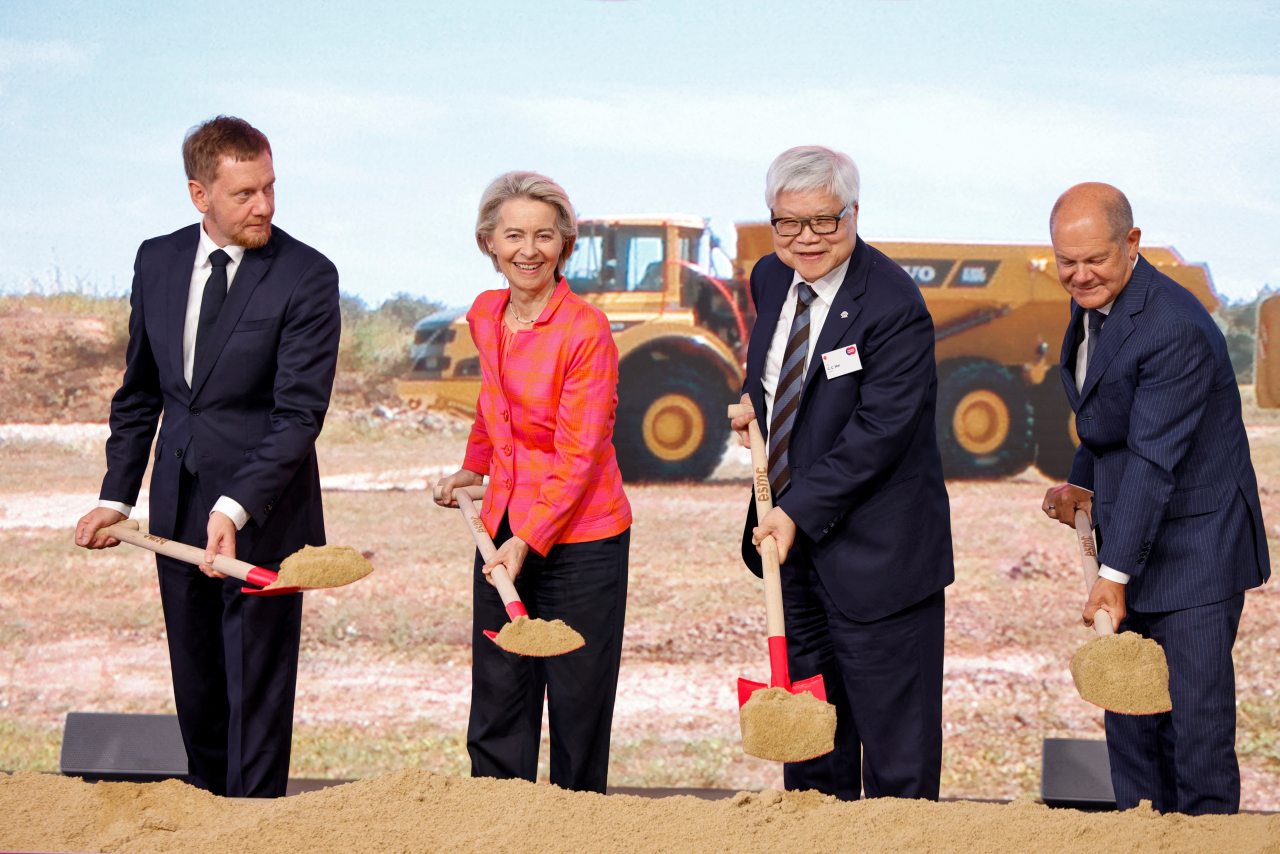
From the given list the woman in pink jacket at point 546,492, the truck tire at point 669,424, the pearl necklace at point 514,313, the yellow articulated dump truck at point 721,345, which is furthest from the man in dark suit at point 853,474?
the truck tire at point 669,424

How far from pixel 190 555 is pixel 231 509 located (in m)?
0.12

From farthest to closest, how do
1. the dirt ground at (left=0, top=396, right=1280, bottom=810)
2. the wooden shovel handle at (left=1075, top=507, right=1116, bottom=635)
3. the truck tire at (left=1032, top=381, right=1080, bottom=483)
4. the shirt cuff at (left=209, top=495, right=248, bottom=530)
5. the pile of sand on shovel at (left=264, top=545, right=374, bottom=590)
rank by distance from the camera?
the truck tire at (left=1032, top=381, right=1080, bottom=483) → the dirt ground at (left=0, top=396, right=1280, bottom=810) → the shirt cuff at (left=209, top=495, right=248, bottom=530) → the pile of sand on shovel at (left=264, top=545, right=374, bottom=590) → the wooden shovel handle at (left=1075, top=507, right=1116, bottom=635)

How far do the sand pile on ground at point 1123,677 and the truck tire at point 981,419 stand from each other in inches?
142

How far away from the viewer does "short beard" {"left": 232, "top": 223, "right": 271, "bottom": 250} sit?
7.51 ft

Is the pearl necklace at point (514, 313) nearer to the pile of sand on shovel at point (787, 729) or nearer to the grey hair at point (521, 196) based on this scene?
the grey hair at point (521, 196)

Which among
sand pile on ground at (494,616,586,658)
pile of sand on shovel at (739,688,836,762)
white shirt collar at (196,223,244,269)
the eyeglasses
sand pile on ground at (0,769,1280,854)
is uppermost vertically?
the eyeglasses

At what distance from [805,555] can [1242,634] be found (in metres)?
3.43

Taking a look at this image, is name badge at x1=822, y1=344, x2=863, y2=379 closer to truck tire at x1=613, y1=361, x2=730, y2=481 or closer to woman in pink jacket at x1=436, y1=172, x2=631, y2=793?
woman in pink jacket at x1=436, y1=172, x2=631, y2=793

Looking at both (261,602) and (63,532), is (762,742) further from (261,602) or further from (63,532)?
(63,532)

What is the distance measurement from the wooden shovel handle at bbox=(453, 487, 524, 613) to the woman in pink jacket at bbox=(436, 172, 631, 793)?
23mm

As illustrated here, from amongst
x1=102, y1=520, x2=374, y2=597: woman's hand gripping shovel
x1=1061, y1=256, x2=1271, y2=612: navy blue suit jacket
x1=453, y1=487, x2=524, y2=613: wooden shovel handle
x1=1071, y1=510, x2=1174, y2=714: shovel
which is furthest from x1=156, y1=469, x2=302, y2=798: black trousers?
x1=1061, y1=256, x2=1271, y2=612: navy blue suit jacket

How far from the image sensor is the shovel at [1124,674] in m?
1.85

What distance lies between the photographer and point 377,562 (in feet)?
16.2

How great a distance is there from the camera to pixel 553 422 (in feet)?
7.09
